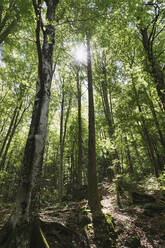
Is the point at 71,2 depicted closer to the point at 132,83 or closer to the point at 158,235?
the point at 132,83

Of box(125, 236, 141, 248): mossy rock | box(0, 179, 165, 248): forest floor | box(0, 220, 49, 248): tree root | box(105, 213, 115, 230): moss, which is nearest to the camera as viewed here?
box(0, 220, 49, 248): tree root

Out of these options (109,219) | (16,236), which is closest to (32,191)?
(16,236)

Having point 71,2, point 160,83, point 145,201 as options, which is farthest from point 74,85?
point 145,201

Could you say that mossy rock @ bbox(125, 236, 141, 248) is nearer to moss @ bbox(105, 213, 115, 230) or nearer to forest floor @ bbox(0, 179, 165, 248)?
forest floor @ bbox(0, 179, 165, 248)

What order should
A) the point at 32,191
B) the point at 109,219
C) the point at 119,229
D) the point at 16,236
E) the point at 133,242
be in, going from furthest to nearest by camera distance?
the point at 109,219 → the point at 119,229 → the point at 133,242 → the point at 32,191 → the point at 16,236

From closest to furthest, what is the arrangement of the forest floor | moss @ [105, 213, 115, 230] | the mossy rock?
1. the forest floor
2. the mossy rock
3. moss @ [105, 213, 115, 230]

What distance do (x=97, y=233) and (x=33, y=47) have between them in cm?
1202

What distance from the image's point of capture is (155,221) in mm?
5355

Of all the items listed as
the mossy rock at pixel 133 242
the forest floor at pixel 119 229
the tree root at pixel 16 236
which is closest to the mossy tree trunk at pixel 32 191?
the tree root at pixel 16 236

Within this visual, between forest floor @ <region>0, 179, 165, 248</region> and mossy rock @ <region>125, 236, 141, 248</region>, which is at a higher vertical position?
forest floor @ <region>0, 179, 165, 248</region>

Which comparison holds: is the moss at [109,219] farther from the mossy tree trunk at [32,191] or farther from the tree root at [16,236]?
the tree root at [16,236]

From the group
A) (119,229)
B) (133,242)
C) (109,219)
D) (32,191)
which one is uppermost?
(32,191)

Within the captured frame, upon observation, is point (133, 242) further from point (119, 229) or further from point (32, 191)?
point (32, 191)

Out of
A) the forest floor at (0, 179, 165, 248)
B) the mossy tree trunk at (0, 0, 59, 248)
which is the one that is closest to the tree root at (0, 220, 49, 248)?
the mossy tree trunk at (0, 0, 59, 248)
